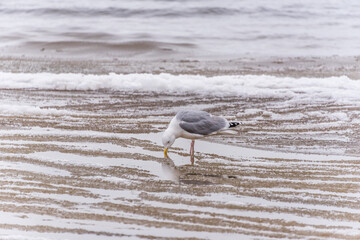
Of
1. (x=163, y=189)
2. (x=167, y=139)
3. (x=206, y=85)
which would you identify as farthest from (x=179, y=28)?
(x=163, y=189)

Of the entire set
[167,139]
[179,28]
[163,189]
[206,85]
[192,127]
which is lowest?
[163,189]

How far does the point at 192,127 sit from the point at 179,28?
12676 mm

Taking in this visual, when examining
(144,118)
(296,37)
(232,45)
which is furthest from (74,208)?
(296,37)

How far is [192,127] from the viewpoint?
251 inches

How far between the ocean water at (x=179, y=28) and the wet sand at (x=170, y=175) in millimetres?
6704

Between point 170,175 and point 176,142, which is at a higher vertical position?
point 176,142

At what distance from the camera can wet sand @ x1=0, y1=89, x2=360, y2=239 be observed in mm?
4363

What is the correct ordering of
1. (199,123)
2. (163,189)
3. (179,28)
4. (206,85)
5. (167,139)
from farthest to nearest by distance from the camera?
1. (179,28)
2. (206,85)
3. (199,123)
4. (167,139)
5. (163,189)

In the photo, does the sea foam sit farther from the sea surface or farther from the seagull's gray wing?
the seagull's gray wing

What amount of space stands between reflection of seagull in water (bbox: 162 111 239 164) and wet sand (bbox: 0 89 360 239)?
217 mm

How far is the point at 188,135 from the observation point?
6418 millimetres

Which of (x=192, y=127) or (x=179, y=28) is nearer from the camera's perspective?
(x=192, y=127)

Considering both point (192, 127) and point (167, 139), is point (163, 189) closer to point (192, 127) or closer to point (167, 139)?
point (167, 139)

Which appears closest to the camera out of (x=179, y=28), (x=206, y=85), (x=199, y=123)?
(x=199, y=123)
